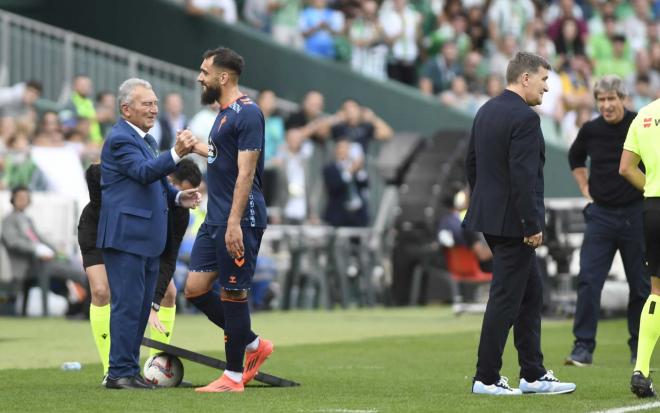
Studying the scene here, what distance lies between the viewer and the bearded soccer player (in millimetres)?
10438

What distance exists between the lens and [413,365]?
13602 millimetres

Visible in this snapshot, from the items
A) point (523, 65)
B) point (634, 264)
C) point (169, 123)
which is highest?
point (523, 65)

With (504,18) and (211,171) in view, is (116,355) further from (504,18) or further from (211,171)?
(504,18)

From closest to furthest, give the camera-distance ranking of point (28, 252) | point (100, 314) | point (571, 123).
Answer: point (100, 314), point (28, 252), point (571, 123)

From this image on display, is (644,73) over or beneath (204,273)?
over

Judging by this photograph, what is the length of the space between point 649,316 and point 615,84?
311 cm

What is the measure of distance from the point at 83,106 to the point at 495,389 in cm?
1315

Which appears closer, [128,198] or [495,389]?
[495,389]

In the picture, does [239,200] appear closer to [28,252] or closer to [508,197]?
[508,197]

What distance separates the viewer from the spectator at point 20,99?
2198 cm

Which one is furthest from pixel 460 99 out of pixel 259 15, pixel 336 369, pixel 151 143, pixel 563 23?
pixel 151 143

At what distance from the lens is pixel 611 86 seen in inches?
516

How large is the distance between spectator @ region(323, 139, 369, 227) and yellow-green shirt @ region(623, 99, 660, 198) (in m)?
13.8

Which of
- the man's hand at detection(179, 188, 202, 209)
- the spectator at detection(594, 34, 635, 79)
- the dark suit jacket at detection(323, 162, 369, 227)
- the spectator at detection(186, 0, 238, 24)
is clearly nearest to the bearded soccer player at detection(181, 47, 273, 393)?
the man's hand at detection(179, 188, 202, 209)
